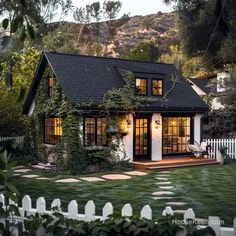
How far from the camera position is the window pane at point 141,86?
18266 millimetres

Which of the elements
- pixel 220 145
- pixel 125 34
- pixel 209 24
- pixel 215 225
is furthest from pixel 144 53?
pixel 215 225

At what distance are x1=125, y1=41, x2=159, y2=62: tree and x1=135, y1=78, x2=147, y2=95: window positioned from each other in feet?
130

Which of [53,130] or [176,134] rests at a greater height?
[53,130]

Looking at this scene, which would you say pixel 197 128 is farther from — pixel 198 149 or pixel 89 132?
pixel 89 132

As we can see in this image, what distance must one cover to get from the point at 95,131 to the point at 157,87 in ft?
14.0

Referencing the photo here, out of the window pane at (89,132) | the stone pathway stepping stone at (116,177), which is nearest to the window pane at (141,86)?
the window pane at (89,132)

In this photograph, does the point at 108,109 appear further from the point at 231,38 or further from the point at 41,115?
the point at 231,38

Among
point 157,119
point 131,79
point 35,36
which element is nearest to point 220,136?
point 157,119

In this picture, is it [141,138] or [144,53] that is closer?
[141,138]

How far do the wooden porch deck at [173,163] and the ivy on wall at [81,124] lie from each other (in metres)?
1.07

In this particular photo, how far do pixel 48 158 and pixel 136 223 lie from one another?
1378cm

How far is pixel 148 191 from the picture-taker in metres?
11.0

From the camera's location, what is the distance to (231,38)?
36.5 ft

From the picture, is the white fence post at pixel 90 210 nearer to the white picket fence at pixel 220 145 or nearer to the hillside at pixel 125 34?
the white picket fence at pixel 220 145
